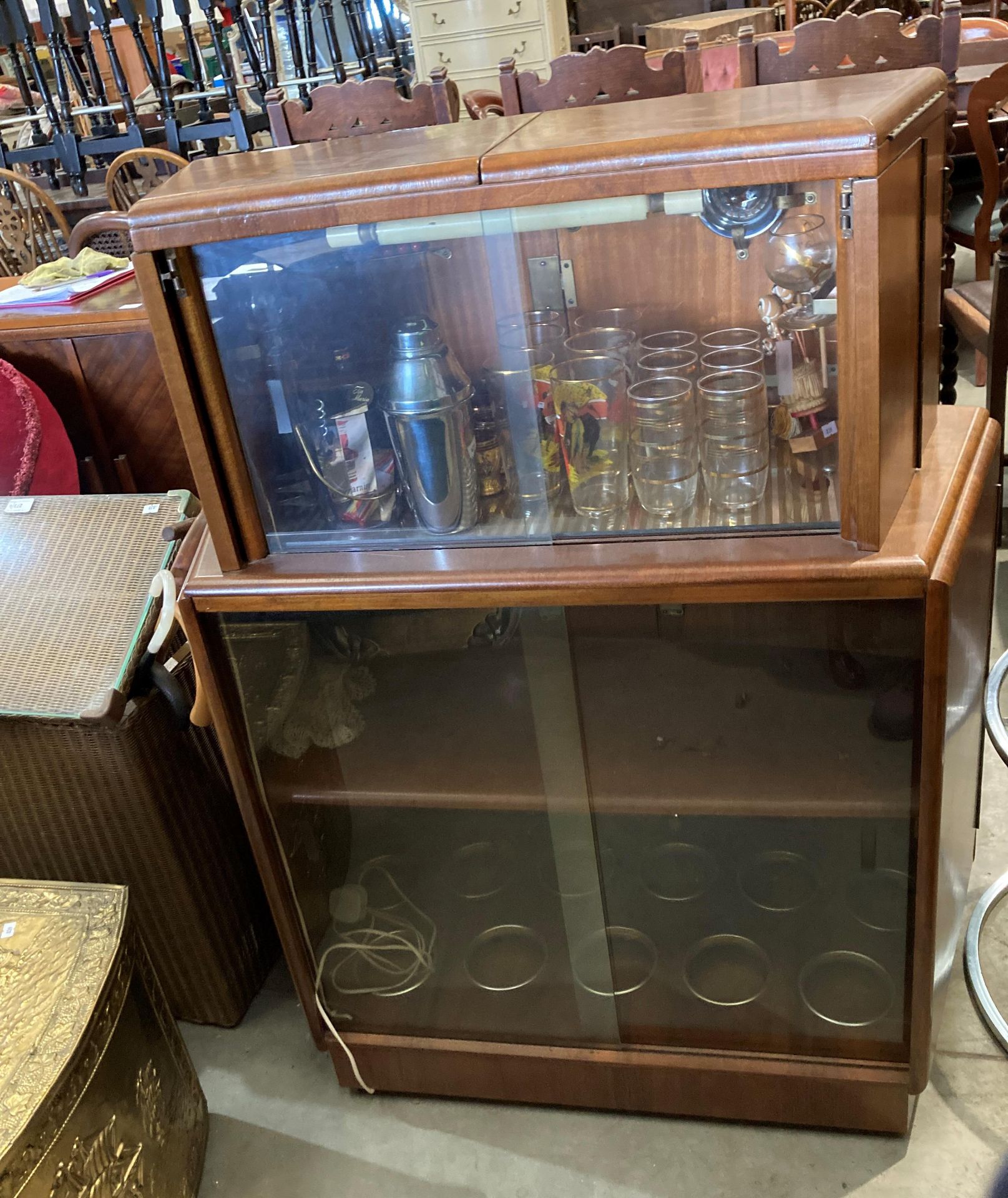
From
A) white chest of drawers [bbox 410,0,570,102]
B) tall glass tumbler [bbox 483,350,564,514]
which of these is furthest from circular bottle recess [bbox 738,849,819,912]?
white chest of drawers [bbox 410,0,570,102]

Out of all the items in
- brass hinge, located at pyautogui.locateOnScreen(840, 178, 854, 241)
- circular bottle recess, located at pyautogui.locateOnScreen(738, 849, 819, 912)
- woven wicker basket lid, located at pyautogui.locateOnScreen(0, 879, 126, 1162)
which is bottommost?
circular bottle recess, located at pyautogui.locateOnScreen(738, 849, 819, 912)

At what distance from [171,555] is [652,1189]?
1.02 meters

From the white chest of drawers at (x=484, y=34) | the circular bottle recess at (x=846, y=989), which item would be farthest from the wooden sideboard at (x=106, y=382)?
the white chest of drawers at (x=484, y=34)

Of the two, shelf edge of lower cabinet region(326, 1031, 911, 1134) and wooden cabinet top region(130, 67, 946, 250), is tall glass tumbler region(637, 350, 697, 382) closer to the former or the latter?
wooden cabinet top region(130, 67, 946, 250)

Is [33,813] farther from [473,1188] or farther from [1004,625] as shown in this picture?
[1004,625]

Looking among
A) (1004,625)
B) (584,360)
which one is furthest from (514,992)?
(1004,625)

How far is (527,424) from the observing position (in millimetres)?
1056

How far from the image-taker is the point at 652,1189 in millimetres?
→ 1308

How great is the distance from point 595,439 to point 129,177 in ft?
14.1

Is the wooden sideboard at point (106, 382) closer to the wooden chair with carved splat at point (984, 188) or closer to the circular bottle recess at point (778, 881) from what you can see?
the circular bottle recess at point (778, 881)

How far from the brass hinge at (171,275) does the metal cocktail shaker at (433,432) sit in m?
0.21

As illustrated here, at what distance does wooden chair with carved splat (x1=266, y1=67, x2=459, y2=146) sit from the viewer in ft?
6.37

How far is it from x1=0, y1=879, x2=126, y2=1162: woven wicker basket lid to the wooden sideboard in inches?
34.0

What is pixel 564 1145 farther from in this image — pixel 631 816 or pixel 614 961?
pixel 631 816
